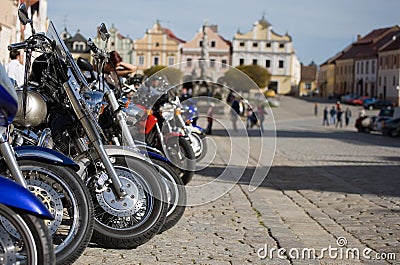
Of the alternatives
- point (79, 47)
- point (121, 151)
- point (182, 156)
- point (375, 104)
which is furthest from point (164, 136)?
point (79, 47)

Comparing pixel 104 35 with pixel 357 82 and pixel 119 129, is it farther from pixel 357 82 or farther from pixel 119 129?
pixel 357 82

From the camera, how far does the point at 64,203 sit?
5160mm

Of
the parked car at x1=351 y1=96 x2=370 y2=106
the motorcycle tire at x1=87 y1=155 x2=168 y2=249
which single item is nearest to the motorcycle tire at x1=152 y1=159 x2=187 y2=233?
the motorcycle tire at x1=87 y1=155 x2=168 y2=249

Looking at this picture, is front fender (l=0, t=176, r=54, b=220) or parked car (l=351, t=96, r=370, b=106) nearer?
front fender (l=0, t=176, r=54, b=220)

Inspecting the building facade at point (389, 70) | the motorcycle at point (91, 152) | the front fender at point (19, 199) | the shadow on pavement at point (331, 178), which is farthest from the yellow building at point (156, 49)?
the front fender at point (19, 199)

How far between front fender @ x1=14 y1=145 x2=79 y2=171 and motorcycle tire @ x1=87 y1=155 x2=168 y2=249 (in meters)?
0.91

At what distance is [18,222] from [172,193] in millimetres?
3148

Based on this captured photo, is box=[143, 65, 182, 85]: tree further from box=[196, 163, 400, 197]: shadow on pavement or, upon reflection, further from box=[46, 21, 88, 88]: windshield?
box=[46, 21, 88, 88]: windshield

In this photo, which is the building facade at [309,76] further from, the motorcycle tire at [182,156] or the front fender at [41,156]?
the front fender at [41,156]


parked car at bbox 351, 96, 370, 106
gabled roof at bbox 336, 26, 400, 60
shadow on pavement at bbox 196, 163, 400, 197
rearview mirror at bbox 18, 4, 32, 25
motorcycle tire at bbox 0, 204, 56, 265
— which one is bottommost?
parked car at bbox 351, 96, 370, 106

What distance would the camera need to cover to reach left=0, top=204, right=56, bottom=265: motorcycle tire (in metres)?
3.94

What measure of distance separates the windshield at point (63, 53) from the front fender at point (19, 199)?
6.94 feet

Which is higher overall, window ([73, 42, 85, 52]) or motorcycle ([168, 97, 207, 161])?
window ([73, 42, 85, 52])

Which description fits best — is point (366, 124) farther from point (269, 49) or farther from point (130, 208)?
point (269, 49)
